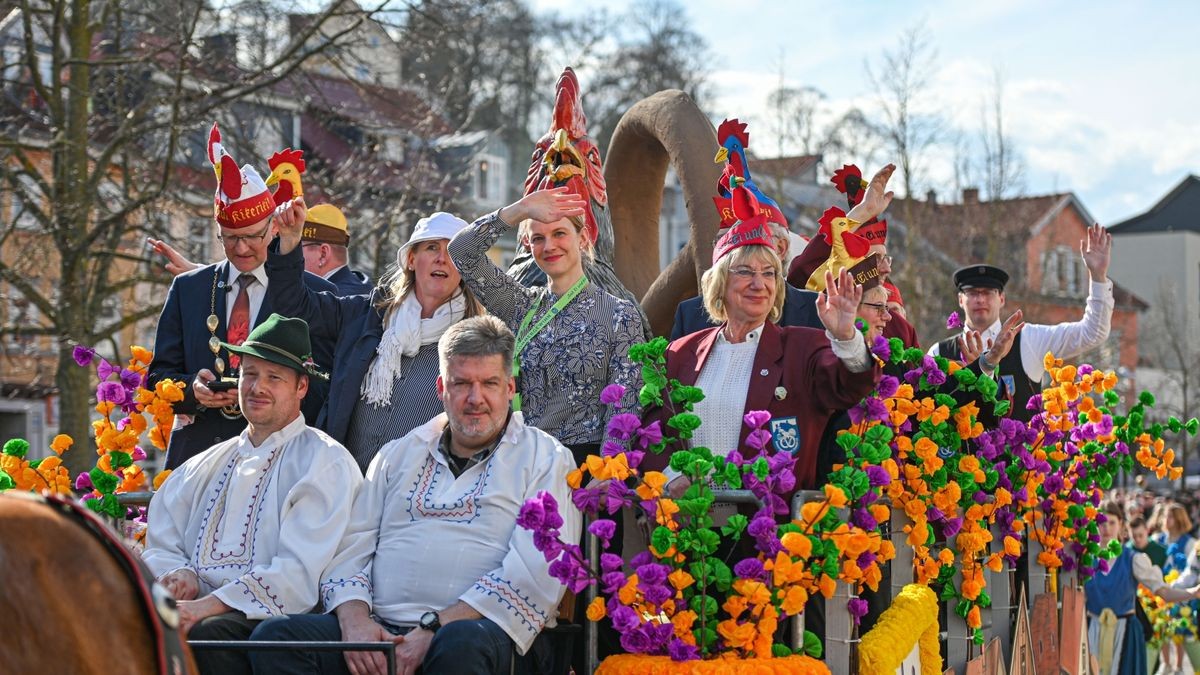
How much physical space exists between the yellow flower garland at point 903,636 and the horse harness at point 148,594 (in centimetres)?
267

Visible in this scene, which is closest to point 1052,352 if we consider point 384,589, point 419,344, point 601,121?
point 419,344

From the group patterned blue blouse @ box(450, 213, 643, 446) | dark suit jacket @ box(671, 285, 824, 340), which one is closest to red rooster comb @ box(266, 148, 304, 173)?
patterned blue blouse @ box(450, 213, 643, 446)

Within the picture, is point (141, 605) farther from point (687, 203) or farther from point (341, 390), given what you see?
point (687, 203)

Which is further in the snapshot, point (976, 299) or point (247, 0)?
point (247, 0)

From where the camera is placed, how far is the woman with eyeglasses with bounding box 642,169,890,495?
505 cm

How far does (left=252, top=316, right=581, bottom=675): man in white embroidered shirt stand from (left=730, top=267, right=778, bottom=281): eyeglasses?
0.91 meters

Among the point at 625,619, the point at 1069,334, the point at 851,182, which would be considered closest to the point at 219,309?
the point at 625,619

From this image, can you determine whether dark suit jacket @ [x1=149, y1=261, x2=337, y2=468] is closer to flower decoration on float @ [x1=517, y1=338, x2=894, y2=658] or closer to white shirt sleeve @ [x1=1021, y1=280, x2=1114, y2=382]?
flower decoration on float @ [x1=517, y1=338, x2=894, y2=658]

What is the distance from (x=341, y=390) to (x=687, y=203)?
9.96 ft

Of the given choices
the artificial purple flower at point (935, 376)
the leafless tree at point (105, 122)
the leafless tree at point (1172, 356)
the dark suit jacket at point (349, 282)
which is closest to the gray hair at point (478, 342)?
the artificial purple flower at point (935, 376)

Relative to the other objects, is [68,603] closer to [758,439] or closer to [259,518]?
[259,518]

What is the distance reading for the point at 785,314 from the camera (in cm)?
648

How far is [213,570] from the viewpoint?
4996 millimetres

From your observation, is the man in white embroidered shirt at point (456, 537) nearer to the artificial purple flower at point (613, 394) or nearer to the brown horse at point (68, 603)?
the artificial purple flower at point (613, 394)
